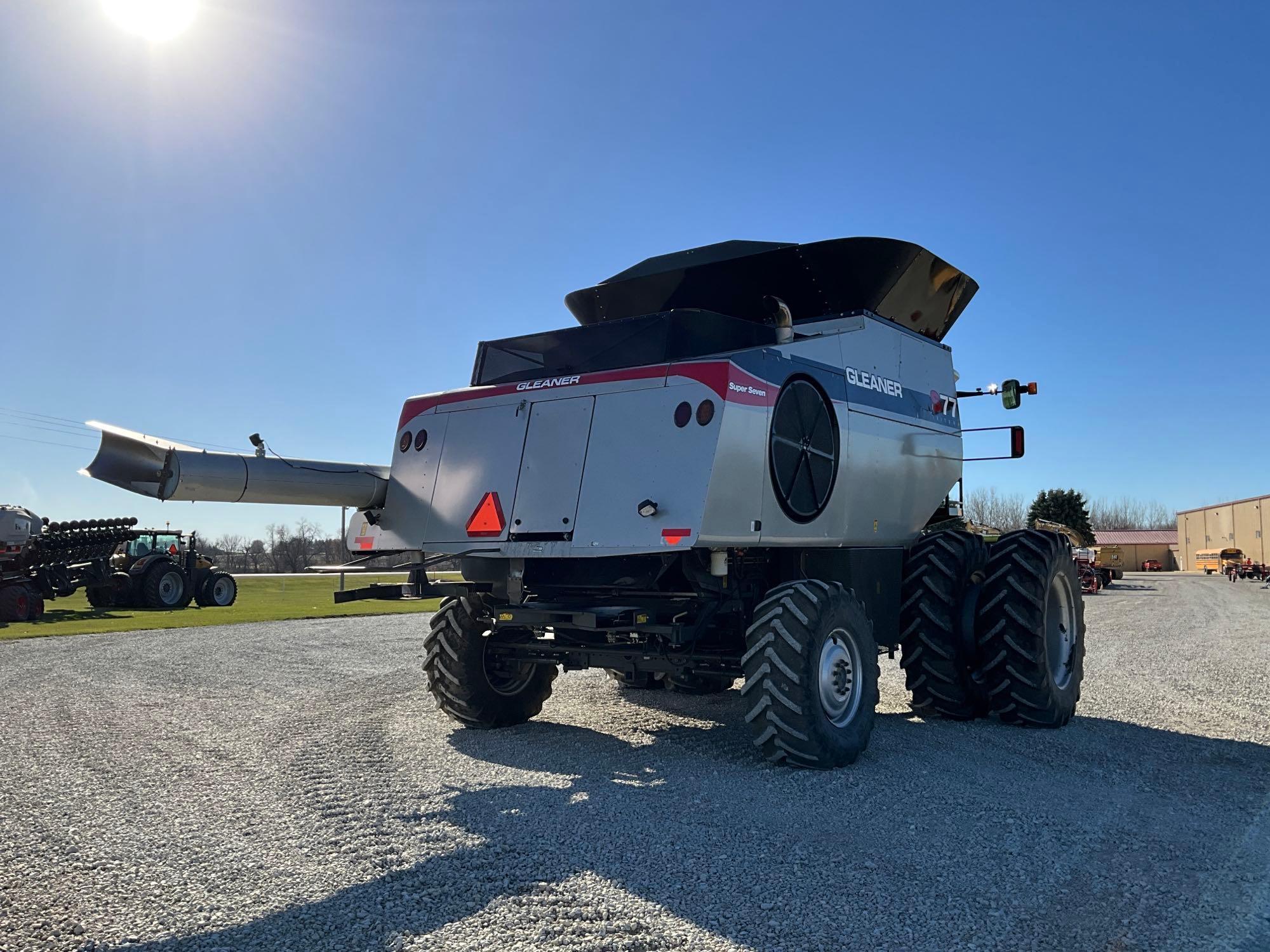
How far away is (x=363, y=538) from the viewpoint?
7.70m

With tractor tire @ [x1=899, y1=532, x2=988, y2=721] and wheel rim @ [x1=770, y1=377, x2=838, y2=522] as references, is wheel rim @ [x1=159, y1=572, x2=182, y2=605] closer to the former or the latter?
tractor tire @ [x1=899, y1=532, x2=988, y2=721]

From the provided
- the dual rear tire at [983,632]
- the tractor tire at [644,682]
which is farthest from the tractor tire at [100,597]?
the dual rear tire at [983,632]

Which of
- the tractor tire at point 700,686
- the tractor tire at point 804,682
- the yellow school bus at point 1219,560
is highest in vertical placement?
the yellow school bus at point 1219,560

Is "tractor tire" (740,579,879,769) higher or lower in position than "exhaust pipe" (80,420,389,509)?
lower

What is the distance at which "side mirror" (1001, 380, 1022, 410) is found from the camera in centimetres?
950

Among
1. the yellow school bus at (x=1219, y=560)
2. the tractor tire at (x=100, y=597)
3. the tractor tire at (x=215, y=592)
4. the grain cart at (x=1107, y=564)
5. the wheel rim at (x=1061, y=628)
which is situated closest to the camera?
the wheel rim at (x=1061, y=628)

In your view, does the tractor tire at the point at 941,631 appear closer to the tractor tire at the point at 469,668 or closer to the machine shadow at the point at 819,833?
the machine shadow at the point at 819,833

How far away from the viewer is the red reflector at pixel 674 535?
603cm

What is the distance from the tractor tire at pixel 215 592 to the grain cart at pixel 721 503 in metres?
21.4

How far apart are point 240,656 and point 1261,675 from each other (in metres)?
13.6

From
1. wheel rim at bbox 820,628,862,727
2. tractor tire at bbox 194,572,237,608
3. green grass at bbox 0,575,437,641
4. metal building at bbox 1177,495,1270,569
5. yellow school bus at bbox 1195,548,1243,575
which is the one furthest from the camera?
metal building at bbox 1177,495,1270,569

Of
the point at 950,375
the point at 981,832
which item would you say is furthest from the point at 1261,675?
the point at 981,832

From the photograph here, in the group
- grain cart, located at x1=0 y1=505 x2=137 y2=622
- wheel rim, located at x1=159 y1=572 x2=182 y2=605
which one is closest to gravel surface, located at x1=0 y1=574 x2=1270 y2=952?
grain cart, located at x1=0 y1=505 x2=137 y2=622

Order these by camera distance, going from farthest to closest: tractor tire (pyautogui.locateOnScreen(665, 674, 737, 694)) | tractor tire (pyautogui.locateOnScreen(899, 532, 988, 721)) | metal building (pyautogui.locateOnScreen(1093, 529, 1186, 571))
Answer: metal building (pyautogui.locateOnScreen(1093, 529, 1186, 571)) < tractor tire (pyautogui.locateOnScreen(665, 674, 737, 694)) < tractor tire (pyautogui.locateOnScreen(899, 532, 988, 721))
